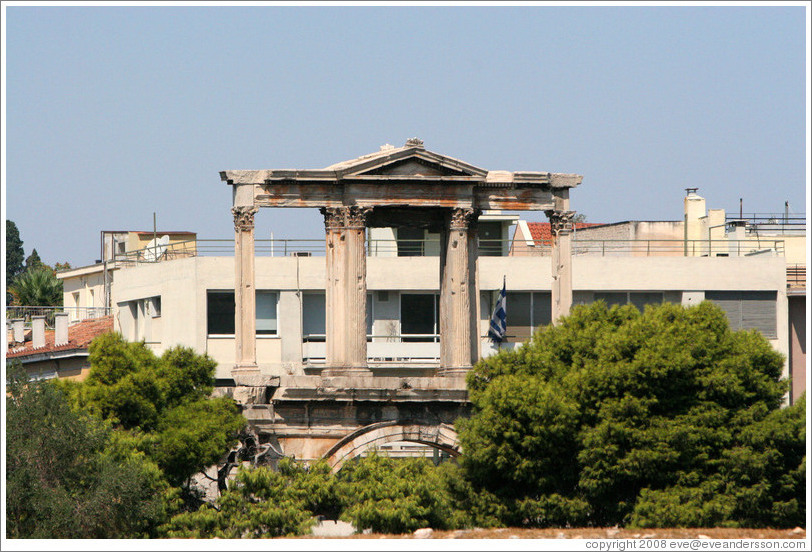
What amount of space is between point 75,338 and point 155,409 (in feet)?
70.2

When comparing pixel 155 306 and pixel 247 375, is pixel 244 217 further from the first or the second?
pixel 155 306

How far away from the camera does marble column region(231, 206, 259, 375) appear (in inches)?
1801

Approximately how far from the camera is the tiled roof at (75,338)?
61656 millimetres

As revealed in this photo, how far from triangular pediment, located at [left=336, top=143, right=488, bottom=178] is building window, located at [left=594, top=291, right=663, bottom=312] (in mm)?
15269

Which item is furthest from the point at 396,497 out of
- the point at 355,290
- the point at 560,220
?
the point at 560,220

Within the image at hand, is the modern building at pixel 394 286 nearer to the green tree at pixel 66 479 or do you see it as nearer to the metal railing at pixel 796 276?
the metal railing at pixel 796 276

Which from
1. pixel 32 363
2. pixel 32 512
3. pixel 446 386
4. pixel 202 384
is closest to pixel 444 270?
pixel 446 386

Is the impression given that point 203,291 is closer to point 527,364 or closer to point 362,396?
point 362,396

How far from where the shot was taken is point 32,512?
37.6 meters

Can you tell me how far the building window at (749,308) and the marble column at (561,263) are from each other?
46.8 ft

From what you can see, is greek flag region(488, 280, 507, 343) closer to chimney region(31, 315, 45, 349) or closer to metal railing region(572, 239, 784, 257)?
metal railing region(572, 239, 784, 257)

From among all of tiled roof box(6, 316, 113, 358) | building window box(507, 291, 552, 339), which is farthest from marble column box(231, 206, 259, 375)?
building window box(507, 291, 552, 339)

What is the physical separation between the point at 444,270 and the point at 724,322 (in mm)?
8981

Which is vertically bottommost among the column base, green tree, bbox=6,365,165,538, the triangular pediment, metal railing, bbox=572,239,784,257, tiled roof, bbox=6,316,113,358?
green tree, bbox=6,365,165,538
